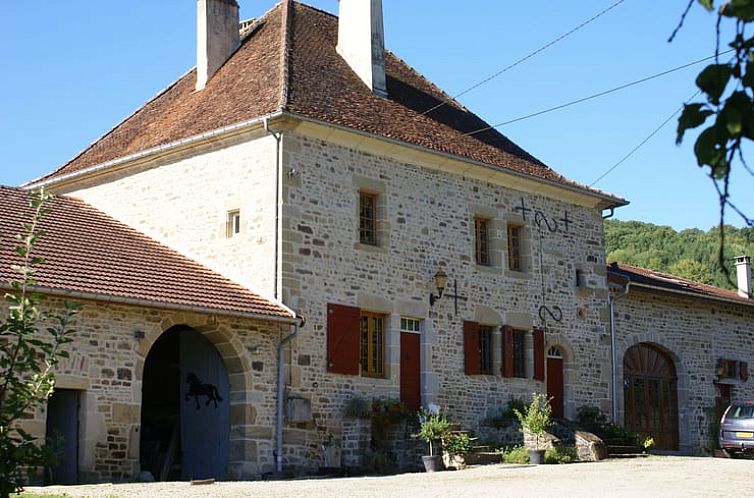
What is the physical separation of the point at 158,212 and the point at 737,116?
53.6 feet

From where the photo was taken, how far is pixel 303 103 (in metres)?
17.6

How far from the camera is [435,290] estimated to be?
18844 millimetres

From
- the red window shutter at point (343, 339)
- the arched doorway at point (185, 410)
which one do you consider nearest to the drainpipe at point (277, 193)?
the red window shutter at point (343, 339)

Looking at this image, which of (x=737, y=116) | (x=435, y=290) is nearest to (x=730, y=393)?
(x=435, y=290)

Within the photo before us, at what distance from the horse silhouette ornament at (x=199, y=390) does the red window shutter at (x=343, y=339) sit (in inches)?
69.3

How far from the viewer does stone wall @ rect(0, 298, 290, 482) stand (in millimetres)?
14211

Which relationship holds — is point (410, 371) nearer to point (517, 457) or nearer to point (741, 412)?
point (517, 457)

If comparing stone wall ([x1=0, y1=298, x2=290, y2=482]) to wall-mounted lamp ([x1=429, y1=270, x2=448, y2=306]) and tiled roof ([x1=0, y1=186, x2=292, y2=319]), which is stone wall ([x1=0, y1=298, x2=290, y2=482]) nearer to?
tiled roof ([x1=0, y1=186, x2=292, y2=319])

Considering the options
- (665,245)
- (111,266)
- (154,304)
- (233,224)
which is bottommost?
(154,304)

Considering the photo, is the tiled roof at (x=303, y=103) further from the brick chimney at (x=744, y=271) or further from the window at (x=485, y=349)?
the brick chimney at (x=744, y=271)

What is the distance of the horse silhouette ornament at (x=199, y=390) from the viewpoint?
1662cm

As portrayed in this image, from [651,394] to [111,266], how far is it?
12.5 m

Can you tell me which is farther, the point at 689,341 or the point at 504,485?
the point at 689,341

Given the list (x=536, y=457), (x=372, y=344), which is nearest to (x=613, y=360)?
(x=536, y=457)
